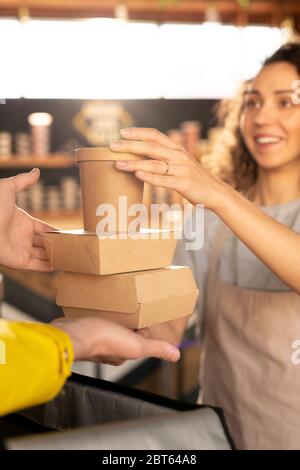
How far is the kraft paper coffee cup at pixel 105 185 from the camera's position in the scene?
0.92 meters

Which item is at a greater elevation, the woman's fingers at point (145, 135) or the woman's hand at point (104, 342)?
the woman's fingers at point (145, 135)

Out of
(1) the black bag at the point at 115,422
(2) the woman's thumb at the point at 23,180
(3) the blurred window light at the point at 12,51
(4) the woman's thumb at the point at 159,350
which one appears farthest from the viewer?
(3) the blurred window light at the point at 12,51

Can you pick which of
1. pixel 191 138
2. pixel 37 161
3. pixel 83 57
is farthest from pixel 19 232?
pixel 191 138

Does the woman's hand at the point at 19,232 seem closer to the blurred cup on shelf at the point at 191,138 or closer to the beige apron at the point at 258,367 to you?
the beige apron at the point at 258,367

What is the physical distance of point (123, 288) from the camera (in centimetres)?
92

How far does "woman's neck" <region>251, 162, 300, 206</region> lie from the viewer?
1.61 m

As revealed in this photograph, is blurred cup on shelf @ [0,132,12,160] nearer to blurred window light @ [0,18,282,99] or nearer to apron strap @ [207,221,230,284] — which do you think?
blurred window light @ [0,18,282,99]

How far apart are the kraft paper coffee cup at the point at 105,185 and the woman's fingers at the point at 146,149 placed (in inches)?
0.6

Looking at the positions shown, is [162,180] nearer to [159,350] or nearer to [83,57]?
[159,350]

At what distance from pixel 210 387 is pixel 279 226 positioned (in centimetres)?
61

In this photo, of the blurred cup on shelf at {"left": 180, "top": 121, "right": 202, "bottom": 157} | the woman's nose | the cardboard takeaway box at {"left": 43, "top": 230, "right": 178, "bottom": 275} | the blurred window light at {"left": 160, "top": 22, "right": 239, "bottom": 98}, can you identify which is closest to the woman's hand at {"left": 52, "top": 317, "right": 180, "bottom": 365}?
the cardboard takeaway box at {"left": 43, "top": 230, "right": 178, "bottom": 275}

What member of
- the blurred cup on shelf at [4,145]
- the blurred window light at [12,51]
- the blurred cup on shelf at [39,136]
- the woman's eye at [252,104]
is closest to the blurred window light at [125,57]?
the blurred window light at [12,51]

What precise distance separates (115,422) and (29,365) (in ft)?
0.35

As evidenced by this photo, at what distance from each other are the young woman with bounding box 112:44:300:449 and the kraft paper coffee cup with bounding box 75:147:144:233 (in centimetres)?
33
